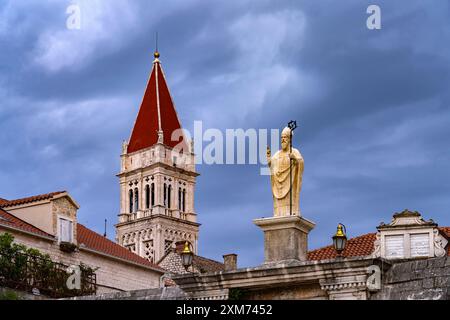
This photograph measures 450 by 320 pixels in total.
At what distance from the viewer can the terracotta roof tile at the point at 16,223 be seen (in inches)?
1601

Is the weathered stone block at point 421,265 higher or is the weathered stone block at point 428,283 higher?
the weathered stone block at point 421,265

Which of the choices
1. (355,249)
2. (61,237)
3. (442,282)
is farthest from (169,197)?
(442,282)

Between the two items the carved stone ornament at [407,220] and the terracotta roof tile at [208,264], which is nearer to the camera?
the carved stone ornament at [407,220]

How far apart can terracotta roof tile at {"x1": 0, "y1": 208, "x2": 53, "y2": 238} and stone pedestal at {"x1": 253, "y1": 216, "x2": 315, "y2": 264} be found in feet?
73.6

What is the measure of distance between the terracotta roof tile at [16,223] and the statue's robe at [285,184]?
22323 mm

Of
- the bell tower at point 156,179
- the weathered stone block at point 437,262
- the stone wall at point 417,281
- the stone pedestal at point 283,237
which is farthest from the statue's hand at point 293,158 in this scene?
the bell tower at point 156,179

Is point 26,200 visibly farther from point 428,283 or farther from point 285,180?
point 428,283

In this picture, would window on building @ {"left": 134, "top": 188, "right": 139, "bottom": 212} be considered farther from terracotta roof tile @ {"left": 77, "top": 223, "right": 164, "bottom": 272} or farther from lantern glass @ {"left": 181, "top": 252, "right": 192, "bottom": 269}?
lantern glass @ {"left": 181, "top": 252, "right": 192, "bottom": 269}

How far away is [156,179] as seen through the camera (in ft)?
409

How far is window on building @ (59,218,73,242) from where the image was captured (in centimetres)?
4375

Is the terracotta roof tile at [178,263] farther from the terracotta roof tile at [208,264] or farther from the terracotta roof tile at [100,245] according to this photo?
the terracotta roof tile at [100,245]

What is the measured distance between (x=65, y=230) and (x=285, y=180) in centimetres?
2577

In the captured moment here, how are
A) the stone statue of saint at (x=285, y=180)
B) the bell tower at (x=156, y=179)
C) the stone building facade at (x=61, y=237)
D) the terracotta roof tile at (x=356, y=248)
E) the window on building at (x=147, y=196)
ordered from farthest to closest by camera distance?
the window on building at (x=147, y=196) < the bell tower at (x=156, y=179) < the stone building facade at (x=61, y=237) < the terracotta roof tile at (x=356, y=248) < the stone statue of saint at (x=285, y=180)
